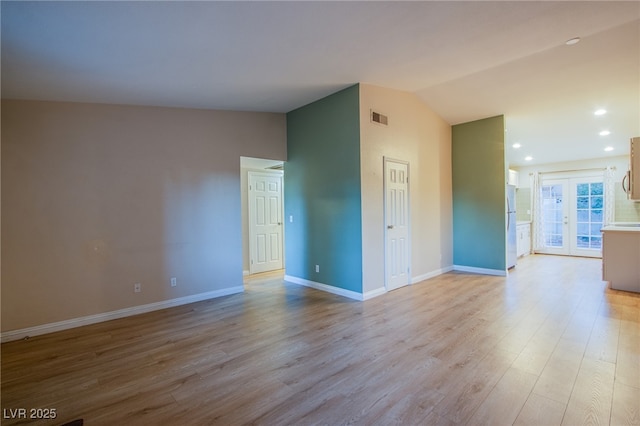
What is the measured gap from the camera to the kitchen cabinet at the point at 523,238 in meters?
7.59

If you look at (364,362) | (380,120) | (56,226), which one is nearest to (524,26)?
(380,120)

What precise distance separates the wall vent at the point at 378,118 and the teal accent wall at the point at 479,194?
244 cm

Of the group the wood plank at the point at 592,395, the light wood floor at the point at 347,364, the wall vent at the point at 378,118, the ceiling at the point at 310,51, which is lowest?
the light wood floor at the point at 347,364

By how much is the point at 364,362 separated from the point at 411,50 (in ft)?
10.4

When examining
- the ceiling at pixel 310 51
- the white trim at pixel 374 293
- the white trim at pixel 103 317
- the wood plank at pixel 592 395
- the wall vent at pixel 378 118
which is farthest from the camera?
the wall vent at pixel 378 118

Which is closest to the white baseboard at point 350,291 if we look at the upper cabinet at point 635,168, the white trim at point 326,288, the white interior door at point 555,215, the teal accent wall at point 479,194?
the white trim at point 326,288

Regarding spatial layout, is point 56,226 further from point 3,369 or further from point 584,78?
point 584,78

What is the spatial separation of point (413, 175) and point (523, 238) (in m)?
4.85

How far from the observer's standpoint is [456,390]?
2.11 metres

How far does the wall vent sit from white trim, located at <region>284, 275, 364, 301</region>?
8.34 feet

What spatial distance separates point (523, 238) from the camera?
25.8 ft

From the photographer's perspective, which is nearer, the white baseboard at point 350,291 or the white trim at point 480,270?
the white baseboard at point 350,291

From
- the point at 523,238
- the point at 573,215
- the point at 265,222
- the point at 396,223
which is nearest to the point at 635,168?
the point at 396,223

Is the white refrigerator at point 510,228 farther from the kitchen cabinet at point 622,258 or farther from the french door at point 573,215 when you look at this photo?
the french door at point 573,215
